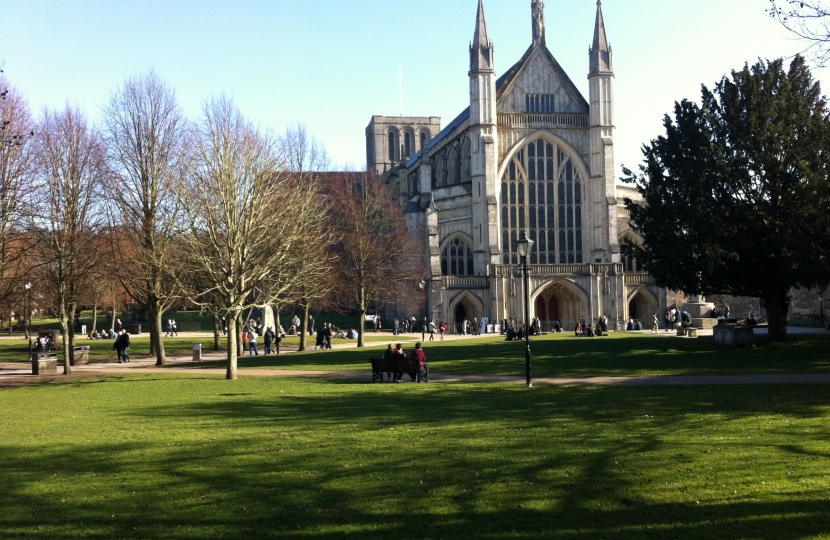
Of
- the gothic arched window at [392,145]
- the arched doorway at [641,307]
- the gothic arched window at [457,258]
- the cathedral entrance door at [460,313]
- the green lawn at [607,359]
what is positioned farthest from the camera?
the gothic arched window at [392,145]

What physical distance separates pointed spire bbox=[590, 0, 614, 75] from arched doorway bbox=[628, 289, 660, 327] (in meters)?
17.2

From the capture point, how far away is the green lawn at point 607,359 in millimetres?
24578

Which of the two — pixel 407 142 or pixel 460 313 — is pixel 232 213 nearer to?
pixel 460 313

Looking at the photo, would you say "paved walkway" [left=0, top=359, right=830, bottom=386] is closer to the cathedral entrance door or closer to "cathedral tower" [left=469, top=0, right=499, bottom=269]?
"cathedral tower" [left=469, top=0, right=499, bottom=269]

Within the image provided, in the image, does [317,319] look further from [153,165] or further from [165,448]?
[165,448]

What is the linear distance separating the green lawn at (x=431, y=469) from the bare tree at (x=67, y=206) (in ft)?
40.5

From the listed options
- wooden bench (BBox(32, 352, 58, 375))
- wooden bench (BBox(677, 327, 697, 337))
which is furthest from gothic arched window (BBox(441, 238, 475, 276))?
wooden bench (BBox(32, 352, 58, 375))

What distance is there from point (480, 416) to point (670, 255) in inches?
823

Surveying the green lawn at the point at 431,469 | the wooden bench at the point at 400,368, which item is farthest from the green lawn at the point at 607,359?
the green lawn at the point at 431,469

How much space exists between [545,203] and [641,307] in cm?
1095

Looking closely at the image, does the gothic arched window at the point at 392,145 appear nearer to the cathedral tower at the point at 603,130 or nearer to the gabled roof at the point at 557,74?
the gabled roof at the point at 557,74

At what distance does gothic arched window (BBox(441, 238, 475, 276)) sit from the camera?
62.6m

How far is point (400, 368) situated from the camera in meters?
23.3

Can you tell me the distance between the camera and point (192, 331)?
2525 inches
